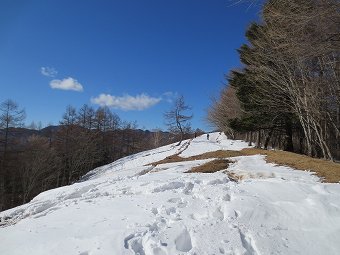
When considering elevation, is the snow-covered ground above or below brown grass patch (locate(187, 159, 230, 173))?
below

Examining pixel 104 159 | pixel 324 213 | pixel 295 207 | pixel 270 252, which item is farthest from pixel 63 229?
pixel 104 159

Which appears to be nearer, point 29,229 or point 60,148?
point 29,229

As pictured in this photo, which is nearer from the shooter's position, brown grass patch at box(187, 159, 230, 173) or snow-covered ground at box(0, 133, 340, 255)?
snow-covered ground at box(0, 133, 340, 255)

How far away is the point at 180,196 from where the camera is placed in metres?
7.99

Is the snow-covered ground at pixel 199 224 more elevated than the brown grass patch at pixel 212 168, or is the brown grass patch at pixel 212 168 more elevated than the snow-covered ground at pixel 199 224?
the brown grass patch at pixel 212 168

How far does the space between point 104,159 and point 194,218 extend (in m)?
57.6

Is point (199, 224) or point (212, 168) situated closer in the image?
point (199, 224)

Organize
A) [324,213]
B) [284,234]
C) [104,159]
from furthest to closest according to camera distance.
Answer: [104,159], [324,213], [284,234]

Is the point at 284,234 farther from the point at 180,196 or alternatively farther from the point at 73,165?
the point at 73,165

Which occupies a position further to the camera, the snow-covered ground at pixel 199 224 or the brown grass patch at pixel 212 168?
the brown grass patch at pixel 212 168

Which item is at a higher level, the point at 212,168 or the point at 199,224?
the point at 212,168

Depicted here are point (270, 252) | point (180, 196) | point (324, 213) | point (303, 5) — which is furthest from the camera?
point (303, 5)

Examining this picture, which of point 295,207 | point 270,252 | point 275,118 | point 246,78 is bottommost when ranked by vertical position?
point 270,252

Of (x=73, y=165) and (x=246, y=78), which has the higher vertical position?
(x=246, y=78)
